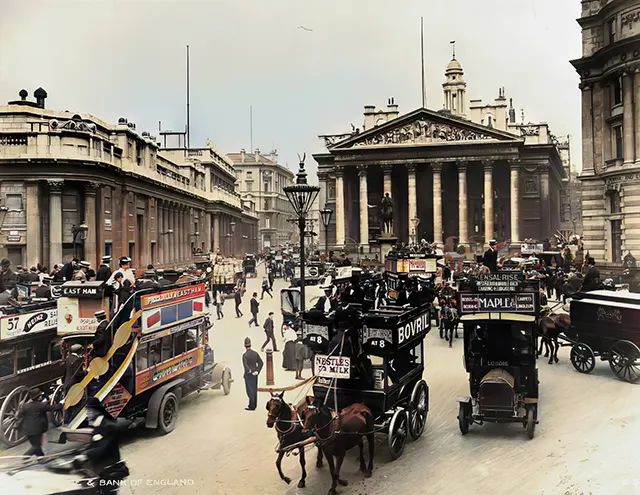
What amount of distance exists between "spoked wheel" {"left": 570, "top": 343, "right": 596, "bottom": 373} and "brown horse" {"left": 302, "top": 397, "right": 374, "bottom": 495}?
268 inches

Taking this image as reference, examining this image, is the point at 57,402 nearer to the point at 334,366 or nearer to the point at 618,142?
the point at 334,366

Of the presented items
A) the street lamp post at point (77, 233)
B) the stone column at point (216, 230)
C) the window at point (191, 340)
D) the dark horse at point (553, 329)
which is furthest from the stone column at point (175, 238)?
A: the stone column at point (216, 230)

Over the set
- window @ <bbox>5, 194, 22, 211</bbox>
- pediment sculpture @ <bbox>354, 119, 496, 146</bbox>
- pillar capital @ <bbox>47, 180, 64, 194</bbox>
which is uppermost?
pediment sculpture @ <bbox>354, 119, 496, 146</bbox>

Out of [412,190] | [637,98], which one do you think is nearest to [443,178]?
[412,190]

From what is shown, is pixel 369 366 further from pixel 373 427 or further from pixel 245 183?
pixel 245 183

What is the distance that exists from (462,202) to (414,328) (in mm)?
41274

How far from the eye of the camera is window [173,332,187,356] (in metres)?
9.48

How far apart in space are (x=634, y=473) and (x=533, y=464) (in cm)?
128

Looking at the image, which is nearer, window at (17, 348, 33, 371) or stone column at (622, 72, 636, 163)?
window at (17, 348, 33, 371)

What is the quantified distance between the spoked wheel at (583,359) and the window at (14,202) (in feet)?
38.9

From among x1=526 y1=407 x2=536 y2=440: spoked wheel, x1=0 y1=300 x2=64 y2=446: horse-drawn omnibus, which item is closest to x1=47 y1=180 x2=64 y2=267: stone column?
x1=0 y1=300 x2=64 y2=446: horse-drawn omnibus

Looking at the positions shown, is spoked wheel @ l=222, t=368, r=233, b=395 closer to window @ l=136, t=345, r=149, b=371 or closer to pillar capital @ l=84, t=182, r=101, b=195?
window @ l=136, t=345, r=149, b=371

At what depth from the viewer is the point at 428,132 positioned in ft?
155

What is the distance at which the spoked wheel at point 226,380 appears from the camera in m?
10.1
